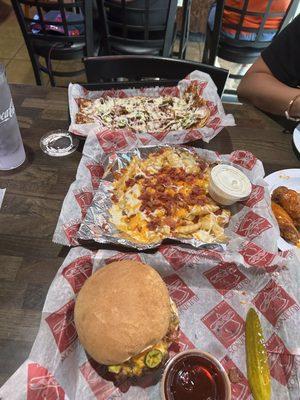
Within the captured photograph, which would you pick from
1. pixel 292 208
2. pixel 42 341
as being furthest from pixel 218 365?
pixel 292 208

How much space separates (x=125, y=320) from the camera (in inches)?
39.0

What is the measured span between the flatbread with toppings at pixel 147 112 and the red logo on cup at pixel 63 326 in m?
0.99

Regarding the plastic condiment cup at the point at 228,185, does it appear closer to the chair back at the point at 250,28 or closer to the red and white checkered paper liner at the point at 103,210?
the red and white checkered paper liner at the point at 103,210

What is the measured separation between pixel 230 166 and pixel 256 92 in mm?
754

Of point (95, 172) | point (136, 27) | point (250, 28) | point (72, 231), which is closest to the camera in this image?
point (72, 231)

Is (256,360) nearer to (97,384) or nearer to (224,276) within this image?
(224,276)

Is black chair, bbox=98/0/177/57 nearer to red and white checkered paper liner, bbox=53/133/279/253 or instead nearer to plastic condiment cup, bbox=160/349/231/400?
red and white checkered paper liner, bbox=53/133/279/253

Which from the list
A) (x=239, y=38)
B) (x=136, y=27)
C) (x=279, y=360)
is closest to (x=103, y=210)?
(x=279, y=360)

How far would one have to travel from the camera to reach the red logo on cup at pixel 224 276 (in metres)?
1.27

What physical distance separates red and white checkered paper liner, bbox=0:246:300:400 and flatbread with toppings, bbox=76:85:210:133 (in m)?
0.76

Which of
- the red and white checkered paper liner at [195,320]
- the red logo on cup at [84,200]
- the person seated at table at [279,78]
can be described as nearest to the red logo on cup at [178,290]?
the red and white checkered paper liner at [195,320]

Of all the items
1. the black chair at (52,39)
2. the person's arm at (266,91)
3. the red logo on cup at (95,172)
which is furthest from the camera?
the black chair at (52,39)

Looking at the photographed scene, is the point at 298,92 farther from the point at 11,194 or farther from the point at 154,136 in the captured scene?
the point at 11,194

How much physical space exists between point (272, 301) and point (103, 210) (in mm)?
760
